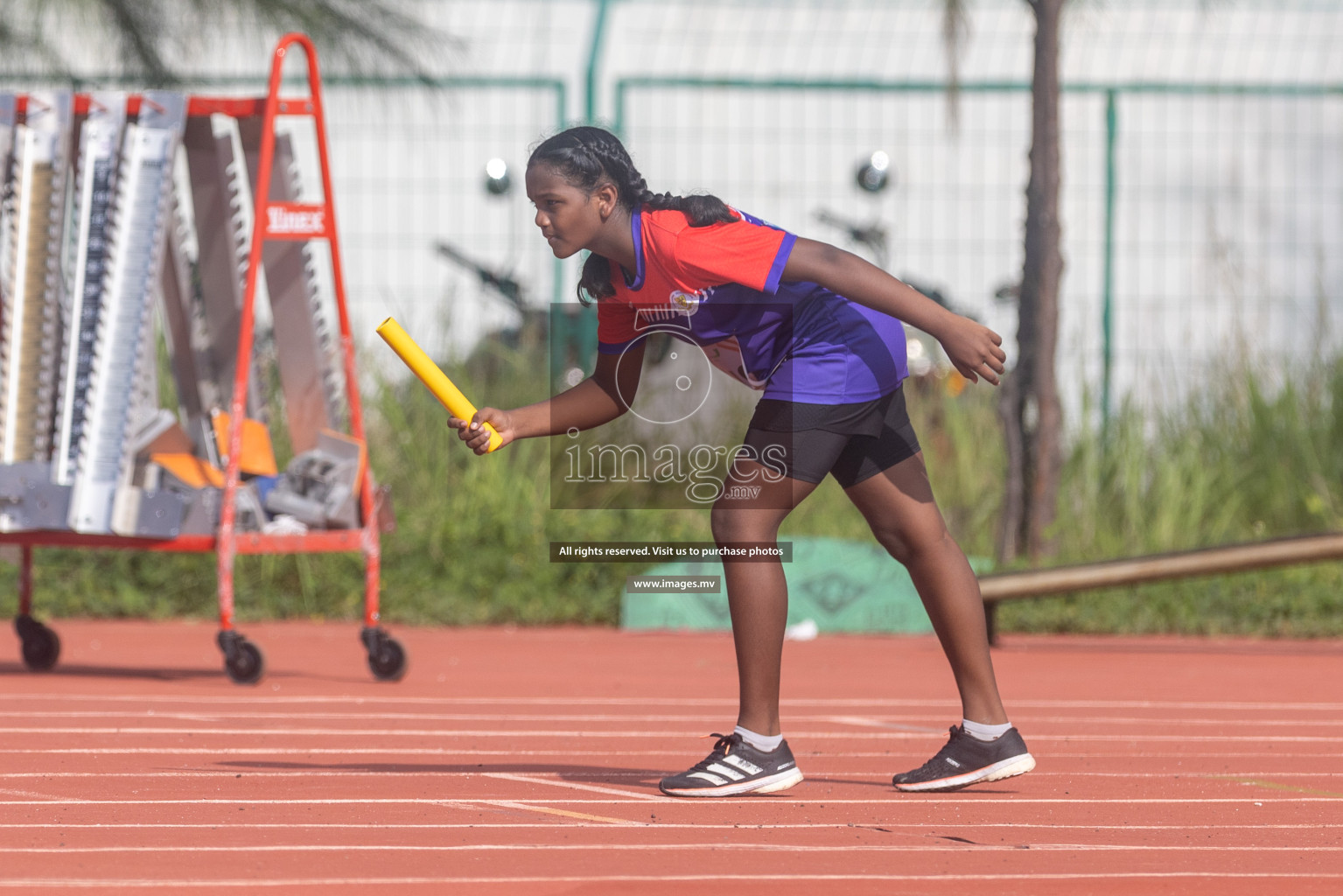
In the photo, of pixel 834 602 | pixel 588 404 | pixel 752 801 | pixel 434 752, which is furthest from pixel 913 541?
pixel 834 602

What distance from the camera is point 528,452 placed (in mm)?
11133

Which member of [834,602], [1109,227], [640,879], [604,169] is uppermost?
[1109,227]

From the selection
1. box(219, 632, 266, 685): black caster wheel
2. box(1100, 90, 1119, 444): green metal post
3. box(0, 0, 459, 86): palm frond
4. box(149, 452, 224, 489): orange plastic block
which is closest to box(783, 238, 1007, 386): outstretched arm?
box(219, 632, 266, 685): black caster wheel

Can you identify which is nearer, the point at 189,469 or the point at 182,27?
the point at 189,469

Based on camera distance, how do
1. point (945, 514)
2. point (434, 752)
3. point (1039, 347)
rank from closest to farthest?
point (434, 752)
point (1039, 347)
point (945, 514)

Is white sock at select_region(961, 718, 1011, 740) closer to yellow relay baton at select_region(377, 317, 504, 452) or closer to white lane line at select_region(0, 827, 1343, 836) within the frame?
white lane line at select_region(0, 827, 1343, 836)

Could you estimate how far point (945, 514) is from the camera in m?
11.2

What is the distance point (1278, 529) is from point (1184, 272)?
5.97 ft

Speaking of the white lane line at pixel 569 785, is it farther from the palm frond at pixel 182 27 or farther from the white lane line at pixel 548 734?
the palm frond at pixel 182 27

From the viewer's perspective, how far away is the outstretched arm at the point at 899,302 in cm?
462

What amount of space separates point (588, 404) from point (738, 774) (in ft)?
3.45

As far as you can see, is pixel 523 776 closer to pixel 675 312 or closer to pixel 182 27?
pixel 675 312

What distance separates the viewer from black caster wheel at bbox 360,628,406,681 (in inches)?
298

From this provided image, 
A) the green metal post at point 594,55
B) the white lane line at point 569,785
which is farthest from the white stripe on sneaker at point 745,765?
the green metal post at point 594,55
